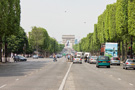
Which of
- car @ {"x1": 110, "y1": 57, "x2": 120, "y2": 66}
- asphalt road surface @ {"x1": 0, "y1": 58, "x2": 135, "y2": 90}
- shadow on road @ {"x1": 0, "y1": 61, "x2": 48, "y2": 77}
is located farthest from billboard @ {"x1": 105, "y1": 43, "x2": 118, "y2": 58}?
asphalt road surface @ {"x1": 0, "y1": 58, "x2": 135, "y2": 90}

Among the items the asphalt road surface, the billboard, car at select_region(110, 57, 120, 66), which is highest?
the billboard

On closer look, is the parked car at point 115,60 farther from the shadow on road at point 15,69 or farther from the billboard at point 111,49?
the shadow on road at point 15,69

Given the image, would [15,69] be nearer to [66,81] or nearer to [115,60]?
[66,81]

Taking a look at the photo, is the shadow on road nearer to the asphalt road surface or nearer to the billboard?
the asphalt road surface

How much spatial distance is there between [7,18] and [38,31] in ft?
312

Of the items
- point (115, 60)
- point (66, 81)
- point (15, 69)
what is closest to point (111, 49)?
point (115, 60)

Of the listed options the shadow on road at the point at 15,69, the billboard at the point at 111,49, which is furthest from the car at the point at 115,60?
the shadow on road at the point at 15,69

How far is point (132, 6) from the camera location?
159 ft

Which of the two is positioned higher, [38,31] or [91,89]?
[38,31]

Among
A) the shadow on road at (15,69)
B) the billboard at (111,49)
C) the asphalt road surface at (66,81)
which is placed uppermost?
the billboard at (111,49)

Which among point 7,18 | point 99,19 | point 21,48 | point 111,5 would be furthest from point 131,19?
point 21,48

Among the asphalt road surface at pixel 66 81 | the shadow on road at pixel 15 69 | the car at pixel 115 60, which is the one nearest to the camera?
the asphalt road surface at pixel 66 81

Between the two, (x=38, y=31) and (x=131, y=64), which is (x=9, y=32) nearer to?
(x=131, y=64)

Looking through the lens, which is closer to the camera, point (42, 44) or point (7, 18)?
point (7, 18)
